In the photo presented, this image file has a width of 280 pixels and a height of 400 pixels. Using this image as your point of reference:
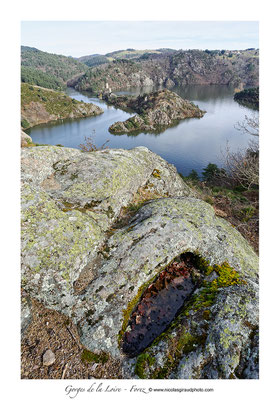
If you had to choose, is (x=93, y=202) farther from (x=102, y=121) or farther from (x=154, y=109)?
(x=154, y=109)

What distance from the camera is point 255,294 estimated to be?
19.3 ft

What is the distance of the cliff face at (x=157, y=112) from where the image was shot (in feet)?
349

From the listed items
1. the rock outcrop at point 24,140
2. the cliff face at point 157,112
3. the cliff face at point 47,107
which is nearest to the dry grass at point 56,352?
the rock outcrop at point 24,140

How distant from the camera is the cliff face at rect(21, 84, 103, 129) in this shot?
379 feet

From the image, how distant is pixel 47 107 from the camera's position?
407ft

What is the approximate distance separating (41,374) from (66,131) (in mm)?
108852

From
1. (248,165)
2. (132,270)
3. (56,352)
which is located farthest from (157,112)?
(56,352)

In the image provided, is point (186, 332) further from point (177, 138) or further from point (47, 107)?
point (47, 107)

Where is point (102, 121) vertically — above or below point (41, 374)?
above

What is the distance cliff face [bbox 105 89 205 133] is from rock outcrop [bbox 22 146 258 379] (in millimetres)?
97933

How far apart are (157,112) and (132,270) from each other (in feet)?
434

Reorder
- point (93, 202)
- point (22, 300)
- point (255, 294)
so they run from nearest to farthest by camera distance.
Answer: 1. point (22, 300)
2. point (255, 294)
3. point (93, 202)
